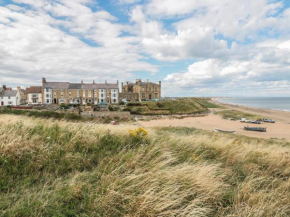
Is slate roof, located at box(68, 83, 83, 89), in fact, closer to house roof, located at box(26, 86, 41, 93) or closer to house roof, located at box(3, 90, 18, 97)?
house roof, located at box(26, 86, 41, 93)

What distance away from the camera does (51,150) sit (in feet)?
13.6

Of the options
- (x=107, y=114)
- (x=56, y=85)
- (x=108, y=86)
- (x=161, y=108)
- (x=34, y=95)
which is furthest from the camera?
(x=108, y=86)

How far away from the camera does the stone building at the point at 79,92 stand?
62781mm

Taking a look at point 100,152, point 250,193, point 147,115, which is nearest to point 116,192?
point 100,152

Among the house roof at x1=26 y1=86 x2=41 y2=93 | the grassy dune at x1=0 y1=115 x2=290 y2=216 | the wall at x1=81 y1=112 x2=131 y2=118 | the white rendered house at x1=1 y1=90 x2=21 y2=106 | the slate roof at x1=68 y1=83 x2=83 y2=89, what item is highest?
the slate roof at x1=68 y1=83 x2=83 y2=89

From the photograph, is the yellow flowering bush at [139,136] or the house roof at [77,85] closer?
the yellow flowering bush at [139,136]

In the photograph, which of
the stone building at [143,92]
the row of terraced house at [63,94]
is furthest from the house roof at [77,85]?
the stone building at [143,92]

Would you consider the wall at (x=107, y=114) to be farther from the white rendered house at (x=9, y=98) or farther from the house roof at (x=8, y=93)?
the house roof at (x=8, y=93)

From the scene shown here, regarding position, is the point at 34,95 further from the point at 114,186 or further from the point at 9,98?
the point at 114,186

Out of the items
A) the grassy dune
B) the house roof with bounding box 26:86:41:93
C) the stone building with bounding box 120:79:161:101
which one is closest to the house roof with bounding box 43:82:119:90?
the house roof with bounding box 26:86:41:93

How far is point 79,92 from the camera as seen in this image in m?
65.0

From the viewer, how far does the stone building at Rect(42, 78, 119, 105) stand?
62.8 metres

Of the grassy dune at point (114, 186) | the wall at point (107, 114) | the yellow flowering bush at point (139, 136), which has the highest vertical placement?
the yellow flowering bush at point (139, 136)

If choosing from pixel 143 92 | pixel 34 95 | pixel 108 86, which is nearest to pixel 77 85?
pixel 108 86
